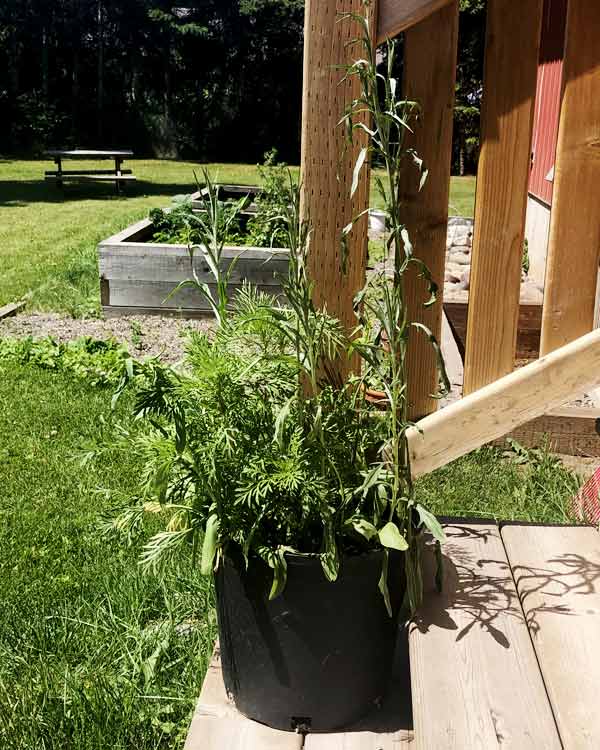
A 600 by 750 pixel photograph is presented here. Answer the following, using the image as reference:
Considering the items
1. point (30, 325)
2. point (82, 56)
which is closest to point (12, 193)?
point (30, 325)

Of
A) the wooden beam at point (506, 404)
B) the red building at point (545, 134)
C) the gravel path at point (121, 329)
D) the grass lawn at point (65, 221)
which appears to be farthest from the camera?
the red building at point (545, 134)

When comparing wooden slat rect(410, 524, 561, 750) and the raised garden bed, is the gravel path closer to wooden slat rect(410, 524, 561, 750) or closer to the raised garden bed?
the raised garden bed

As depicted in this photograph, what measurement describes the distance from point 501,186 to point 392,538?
79 centimetres

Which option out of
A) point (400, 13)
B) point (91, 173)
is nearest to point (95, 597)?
point (400, 13)

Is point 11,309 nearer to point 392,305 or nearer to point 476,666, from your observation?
point 392,305

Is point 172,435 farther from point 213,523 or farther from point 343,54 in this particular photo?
point 343,54

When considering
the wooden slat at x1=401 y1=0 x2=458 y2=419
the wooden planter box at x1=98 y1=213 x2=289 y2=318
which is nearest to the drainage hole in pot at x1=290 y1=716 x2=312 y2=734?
the wooden slat at x1=401 y1=0 x2=458 y2=419

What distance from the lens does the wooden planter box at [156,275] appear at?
6480mm

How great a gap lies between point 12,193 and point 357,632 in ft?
52.5

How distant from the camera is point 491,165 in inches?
75.2

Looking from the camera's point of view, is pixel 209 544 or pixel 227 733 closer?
pixel 209 544

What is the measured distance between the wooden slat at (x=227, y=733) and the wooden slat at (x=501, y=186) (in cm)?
86

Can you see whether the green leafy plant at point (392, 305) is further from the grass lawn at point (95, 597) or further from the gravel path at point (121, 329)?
the gravel path at point (121, 329)

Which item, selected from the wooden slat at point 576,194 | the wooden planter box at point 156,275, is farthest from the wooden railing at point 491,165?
the wooden planter box at point 156,275
